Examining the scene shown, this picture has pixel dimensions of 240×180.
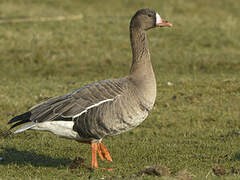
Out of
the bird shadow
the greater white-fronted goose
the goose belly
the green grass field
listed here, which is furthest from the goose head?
the bird shadow

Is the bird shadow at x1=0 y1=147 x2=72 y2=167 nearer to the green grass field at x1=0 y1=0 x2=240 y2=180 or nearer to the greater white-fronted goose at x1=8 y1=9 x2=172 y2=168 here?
the green grass field at x1=0 y1=0 x2=240 y2=180

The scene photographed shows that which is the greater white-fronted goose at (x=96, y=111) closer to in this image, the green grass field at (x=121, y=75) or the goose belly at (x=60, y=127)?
the goose belly at (x=60, y=127)

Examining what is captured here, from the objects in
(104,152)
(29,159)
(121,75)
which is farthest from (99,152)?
(121,75)

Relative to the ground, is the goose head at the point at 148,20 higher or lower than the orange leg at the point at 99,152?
higher

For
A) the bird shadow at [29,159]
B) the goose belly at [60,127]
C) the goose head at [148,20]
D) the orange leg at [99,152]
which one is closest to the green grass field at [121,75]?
the bird shadow at [29,159]

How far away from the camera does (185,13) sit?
31.8 meters

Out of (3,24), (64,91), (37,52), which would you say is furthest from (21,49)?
(64,91)

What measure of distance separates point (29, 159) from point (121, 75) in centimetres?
905

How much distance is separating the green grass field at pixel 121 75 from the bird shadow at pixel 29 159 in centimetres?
2

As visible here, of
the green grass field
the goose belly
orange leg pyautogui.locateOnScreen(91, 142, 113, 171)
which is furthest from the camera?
the green grass field

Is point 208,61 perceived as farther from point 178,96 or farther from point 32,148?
point 32,148

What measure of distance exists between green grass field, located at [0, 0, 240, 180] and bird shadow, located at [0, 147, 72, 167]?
0.02m

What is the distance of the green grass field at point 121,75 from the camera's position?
31.0 ft

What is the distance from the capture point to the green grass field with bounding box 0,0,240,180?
945 cm
